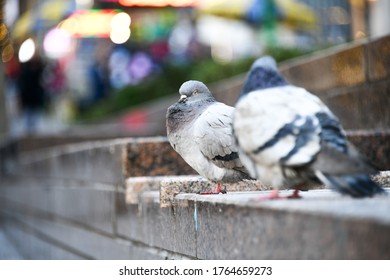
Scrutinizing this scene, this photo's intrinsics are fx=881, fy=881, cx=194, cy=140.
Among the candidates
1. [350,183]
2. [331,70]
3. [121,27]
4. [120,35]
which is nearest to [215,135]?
[350,183]

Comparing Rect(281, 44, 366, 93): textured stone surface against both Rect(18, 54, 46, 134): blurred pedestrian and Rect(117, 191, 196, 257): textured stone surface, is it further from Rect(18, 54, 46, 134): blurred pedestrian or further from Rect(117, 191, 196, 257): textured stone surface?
Rect(18, 54, 46, 134): blurred pedestrian

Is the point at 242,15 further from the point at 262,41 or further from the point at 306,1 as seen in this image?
the point at 306,1

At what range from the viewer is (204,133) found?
444 centimetres

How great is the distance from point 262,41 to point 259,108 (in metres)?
14.5

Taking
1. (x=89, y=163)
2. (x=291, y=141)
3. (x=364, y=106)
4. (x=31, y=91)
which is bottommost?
(x=89, y=163)

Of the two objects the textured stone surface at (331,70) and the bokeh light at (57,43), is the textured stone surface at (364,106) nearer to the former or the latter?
the textured stone surface at (331,70)

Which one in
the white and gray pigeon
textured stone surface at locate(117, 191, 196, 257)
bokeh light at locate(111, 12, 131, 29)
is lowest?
textured stone surface at locate(117, 191, 196, 257)

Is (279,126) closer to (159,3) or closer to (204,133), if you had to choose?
(204,133)

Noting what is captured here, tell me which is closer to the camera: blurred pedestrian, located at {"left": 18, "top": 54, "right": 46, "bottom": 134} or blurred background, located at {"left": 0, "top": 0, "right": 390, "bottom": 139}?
blurred background, located at {"left": 0, "top": 0, "right": 390, "bottom": 139}

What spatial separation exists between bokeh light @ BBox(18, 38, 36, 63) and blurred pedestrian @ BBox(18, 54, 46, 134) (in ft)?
0.60

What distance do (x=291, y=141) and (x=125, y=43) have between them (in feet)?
62.8

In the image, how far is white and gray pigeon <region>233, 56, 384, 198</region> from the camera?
317 cm

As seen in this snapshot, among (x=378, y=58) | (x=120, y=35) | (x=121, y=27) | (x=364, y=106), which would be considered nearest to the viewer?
(x=378, y=58)

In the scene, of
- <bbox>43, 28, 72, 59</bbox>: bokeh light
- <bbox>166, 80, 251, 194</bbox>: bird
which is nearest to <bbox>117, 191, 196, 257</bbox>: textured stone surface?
<bbox>166, 80, 251, 194</bbox>: bird
